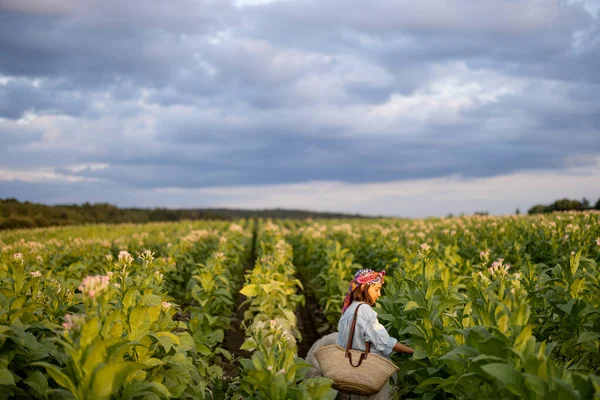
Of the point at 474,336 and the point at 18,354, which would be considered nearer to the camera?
the point at 474,336

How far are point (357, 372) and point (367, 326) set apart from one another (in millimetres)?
538

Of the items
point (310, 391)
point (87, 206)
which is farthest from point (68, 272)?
point (87, 206)

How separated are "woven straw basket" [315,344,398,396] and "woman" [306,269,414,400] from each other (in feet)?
0.67

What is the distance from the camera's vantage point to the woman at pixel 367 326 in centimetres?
A: 590

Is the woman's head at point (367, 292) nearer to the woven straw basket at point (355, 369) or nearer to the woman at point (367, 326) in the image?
the woman at point (367, 326)

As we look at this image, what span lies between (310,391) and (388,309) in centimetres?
321

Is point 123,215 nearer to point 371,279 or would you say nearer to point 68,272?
point 68,272

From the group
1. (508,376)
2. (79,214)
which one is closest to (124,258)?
(508,376)

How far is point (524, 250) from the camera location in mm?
13188

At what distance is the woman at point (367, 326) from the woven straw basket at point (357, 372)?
205mm

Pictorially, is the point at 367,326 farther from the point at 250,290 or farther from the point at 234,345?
the point at 234,345

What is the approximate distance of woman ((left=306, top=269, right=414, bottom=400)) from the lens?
5902 mm

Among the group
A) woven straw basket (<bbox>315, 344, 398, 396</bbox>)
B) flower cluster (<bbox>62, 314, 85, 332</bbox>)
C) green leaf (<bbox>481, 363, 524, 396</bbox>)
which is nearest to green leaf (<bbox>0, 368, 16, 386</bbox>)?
flower cluster (<bbox>62, 314, 85, 332</bbox>)

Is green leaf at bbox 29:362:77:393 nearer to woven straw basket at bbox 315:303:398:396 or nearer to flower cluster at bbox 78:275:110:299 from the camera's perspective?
flower cluster at bbox 78:275:110:299
